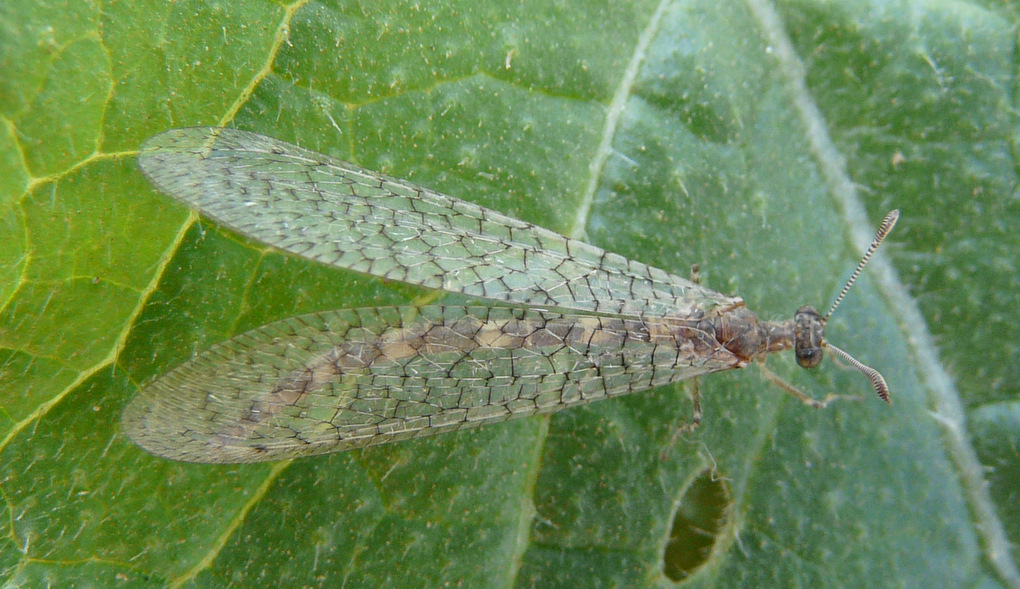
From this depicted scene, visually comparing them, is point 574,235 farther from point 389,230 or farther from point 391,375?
point 391,375

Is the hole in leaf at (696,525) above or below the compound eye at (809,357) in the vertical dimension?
below

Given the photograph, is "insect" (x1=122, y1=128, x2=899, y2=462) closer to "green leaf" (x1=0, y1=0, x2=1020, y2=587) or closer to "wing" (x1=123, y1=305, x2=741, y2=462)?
"wing" (x1=123, y1=305, x2=741, y2=462)

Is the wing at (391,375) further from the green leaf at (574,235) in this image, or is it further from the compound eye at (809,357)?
the compound eye at (809,357)

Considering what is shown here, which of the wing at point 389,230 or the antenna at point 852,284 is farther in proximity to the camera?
the antenna at point 852,284

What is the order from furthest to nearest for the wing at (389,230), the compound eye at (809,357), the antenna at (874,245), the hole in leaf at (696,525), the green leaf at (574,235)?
the hole in leaf at (696,525)
the compound eye at (809,357)
the antenna at (874,245)
the wing at (389,230)
the green leaf at (574,235)

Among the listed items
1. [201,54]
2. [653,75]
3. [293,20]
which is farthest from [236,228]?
[653,75]

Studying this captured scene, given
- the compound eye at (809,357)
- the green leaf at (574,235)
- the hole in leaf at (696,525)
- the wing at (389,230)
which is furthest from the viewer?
the hole in leaf at (696,525)

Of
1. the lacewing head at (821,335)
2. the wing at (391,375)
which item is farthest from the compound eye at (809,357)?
the wing at (391,375)

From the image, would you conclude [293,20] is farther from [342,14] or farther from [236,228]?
[236,228]
